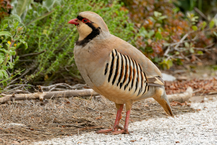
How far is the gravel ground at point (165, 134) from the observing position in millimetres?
2762

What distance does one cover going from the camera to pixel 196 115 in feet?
12.8

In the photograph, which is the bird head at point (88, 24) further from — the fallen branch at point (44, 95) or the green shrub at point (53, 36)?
the green shrub at point (53, 36)

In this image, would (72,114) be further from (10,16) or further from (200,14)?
(200,14)

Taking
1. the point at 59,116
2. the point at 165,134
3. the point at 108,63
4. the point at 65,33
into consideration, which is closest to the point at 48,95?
the point at 59,116

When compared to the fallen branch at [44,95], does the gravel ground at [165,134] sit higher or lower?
lower

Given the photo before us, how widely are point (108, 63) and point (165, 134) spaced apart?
974 millimetres

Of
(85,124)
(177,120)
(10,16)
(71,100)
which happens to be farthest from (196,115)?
(10,16)

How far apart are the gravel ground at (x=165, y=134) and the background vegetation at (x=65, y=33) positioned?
129 centimetres

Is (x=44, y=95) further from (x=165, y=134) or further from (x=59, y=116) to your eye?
(x=165, y=134)

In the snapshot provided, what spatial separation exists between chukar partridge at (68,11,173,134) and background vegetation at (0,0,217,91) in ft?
3.14

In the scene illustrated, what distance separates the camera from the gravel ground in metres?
2.76

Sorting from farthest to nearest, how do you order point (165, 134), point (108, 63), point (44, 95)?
point (44, 95), point (165, 134), point (108, 63)

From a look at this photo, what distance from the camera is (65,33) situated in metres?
4.50

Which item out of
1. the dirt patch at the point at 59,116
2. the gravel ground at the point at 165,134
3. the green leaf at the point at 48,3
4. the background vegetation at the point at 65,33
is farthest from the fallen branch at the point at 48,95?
the green leaf at the point at 48,3
